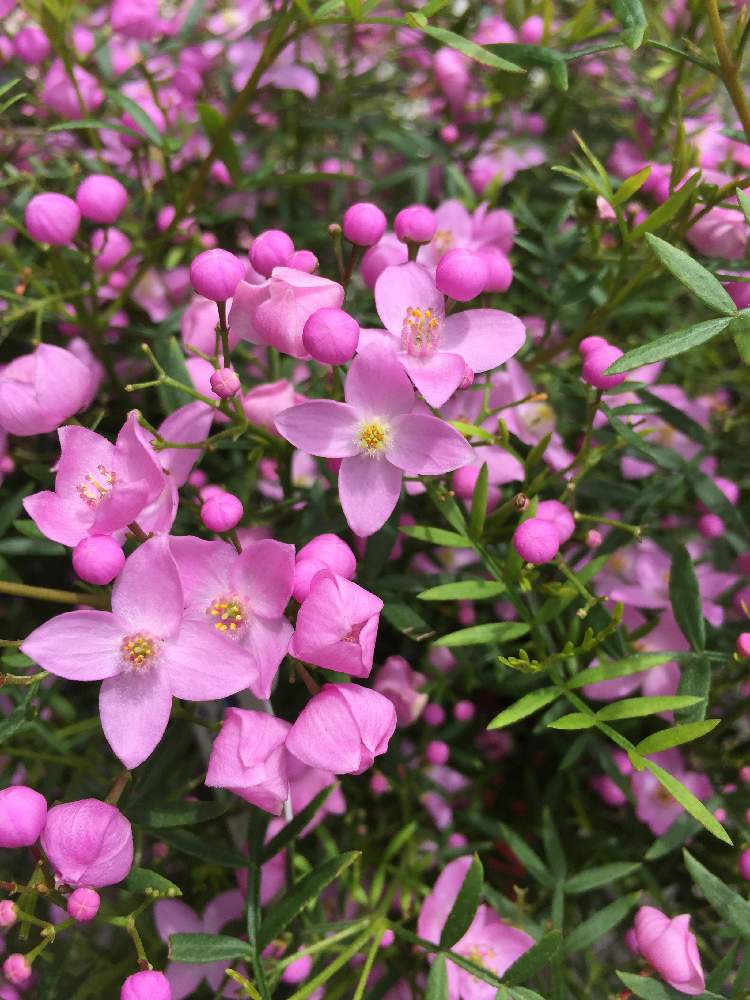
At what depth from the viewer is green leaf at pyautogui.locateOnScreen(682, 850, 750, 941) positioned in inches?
29.1

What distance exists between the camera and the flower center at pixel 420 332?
0.74m

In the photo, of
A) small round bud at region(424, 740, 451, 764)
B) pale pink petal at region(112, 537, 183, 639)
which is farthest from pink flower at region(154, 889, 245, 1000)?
pale pink petal at region(112, 537, 183, 639)

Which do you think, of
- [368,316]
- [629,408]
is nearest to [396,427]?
[629,408]

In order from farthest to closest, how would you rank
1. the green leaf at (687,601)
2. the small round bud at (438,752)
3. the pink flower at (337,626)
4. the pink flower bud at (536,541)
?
the small round bud at (438,752) → the green leaf at (687,601) → the pink flower bud at (536,541) → the pink flower at (337,626)

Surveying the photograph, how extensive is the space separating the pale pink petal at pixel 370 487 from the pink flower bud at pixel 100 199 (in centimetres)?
43

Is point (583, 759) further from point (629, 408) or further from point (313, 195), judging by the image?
point (313, 195)

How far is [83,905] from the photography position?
2.11 feet

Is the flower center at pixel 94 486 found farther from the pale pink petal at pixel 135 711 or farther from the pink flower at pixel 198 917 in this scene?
the pink flower at pixel 198 917

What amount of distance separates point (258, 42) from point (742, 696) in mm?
1212

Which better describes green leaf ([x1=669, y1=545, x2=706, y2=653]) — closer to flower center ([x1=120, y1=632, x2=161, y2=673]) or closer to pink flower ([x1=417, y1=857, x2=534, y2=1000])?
pink flower ([x1=417, y1=857, x2=534, y2=1000])

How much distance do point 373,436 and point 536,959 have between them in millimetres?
479

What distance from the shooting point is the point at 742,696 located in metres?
1.03

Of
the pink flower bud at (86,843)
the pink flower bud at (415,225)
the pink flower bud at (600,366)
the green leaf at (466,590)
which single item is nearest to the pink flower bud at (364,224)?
the pink flower bud at (415,225)

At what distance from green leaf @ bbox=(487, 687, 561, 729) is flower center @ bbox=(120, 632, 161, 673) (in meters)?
0.29
